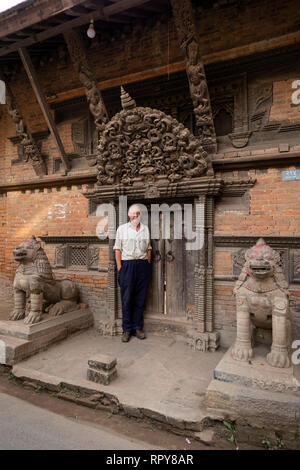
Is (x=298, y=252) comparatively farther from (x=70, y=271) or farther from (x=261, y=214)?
(x=70, y=271)

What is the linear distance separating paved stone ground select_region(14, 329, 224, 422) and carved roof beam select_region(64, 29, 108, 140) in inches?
149

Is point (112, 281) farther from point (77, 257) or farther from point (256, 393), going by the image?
point (256, 393)

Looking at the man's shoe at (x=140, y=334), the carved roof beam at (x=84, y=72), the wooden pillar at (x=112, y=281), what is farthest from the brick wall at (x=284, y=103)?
the man's shoe at (x=140, y=334)

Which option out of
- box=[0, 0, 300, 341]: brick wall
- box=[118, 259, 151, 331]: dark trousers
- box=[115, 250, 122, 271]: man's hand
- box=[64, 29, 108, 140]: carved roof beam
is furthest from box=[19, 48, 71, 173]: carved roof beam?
box=[118, 259, 151, 331]: dark trousers

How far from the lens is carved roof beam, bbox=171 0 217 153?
4.02 meters

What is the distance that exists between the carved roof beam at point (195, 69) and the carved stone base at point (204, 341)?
292 cm

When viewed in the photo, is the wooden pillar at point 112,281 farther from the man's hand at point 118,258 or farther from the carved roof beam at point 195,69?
the carved roof beam at point 195,69

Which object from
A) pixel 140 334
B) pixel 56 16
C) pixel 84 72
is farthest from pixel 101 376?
pixel 56 16

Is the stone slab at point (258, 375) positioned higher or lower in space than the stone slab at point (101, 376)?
higher

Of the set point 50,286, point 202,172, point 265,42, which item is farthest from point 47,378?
point 265,42

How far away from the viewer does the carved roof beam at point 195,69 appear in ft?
13.2

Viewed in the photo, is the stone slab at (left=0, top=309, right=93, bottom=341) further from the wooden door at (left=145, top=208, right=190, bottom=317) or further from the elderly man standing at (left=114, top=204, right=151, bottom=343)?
the wooden door at (left=145, top=208, right=190, bottom=317)

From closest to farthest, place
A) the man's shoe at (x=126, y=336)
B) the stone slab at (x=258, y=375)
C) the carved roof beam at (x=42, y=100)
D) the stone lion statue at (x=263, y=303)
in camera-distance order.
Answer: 1. the stone slab at (x=258, y=375)
2. the stone lion statue at (x=263, y=303)
3. the man's shoe at (x=126, y=336)
4. the carved roof beam at (x=42, y=100)

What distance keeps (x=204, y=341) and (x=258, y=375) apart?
1384 millimetres
